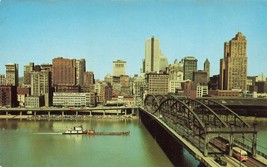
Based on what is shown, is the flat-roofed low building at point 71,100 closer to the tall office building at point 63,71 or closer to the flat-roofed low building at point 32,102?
the flat-roofed low building at point 32,102

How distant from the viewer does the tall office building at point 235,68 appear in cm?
9160

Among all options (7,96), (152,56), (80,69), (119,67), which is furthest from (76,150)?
(152,56)

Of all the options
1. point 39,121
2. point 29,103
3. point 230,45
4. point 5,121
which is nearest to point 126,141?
point 39,121

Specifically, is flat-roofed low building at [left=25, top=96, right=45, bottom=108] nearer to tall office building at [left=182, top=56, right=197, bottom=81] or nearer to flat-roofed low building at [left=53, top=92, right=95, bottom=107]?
flat-roofed low building at [left=53, top=92, right=95, bottom=107]

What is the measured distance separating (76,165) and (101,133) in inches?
547

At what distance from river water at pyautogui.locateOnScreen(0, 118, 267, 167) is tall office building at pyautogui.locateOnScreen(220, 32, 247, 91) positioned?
→ 57755 millimetres

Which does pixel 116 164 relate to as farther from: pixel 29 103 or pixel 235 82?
pixel 235 82

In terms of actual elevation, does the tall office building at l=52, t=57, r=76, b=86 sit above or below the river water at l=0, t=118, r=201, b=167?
above

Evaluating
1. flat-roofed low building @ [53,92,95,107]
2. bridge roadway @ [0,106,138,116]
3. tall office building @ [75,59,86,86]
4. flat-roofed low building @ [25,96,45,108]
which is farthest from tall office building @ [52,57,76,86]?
bridge roadway @ [0,106,138,116]

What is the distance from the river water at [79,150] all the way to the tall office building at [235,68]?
189 feet

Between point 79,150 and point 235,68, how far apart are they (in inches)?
2830

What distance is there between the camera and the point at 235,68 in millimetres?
92188

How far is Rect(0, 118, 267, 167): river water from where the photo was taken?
2433 centimetres

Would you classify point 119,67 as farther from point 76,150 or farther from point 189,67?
point 76,150
